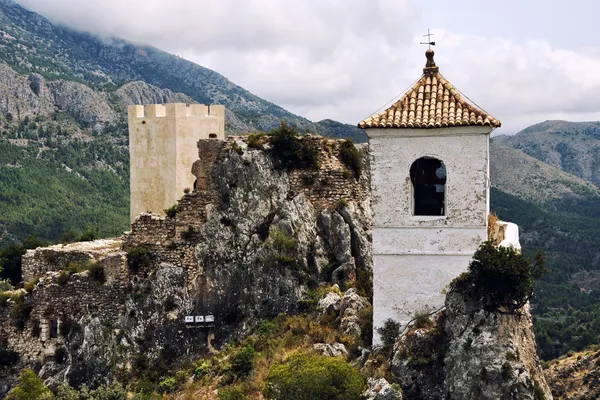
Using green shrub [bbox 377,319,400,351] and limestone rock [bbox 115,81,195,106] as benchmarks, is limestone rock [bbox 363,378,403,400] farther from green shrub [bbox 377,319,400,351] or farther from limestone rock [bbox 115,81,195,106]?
limestone rock [bbox 115,81,195,106]

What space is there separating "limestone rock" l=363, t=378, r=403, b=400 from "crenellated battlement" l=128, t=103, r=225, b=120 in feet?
48.9

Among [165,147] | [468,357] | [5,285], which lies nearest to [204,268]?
[165,147]

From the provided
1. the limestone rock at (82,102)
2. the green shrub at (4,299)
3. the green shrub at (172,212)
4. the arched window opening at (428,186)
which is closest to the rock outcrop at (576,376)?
the green shrub at (172,212)

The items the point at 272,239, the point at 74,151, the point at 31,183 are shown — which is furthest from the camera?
the point at 74,151

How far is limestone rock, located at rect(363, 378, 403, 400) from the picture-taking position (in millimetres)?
17281

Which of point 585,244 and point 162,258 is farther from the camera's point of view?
point 585,244

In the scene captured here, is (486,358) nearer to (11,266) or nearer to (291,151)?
(291,151)

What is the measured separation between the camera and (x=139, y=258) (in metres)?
27.8

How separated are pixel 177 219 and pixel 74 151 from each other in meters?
85.6

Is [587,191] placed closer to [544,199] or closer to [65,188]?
[544,199]

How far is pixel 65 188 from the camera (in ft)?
322

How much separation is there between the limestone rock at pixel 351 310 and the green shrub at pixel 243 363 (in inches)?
125

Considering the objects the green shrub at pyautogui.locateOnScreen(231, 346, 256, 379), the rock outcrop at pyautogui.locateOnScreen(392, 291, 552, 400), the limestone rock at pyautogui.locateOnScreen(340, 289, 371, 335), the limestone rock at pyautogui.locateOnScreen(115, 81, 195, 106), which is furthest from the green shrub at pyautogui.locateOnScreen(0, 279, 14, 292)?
the limestone rock at pyautogui.locateOnScreen(115, 81, 195, 106)

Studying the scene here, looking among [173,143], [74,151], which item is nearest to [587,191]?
[74,151]
